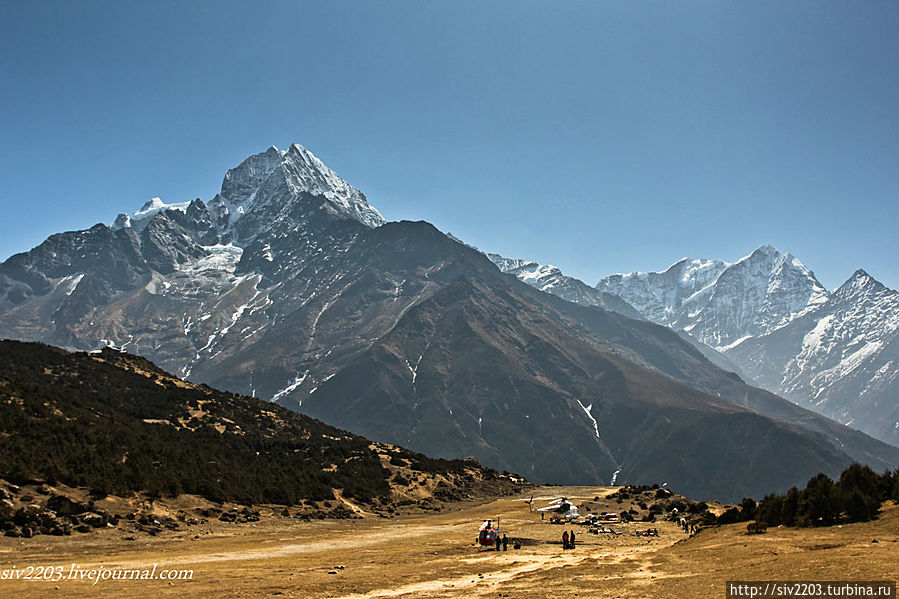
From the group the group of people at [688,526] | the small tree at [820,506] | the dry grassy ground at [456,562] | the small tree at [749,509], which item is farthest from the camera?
the group of people at [688,526]

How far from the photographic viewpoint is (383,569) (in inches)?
1244

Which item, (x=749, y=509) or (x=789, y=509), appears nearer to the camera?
(x=789, y=509)

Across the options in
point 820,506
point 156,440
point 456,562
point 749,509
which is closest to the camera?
point 820,506

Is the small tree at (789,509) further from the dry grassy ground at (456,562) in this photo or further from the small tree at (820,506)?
the dry grassy ground at (456,562)

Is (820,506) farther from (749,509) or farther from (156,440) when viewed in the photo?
(156,440)

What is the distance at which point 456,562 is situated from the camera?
111 ft

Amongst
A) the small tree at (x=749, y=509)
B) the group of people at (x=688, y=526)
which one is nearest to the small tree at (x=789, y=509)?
the small tree at (x=749, y=509)

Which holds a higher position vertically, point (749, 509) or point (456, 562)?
point (749, 509)

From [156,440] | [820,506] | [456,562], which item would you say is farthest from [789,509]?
[156,440]

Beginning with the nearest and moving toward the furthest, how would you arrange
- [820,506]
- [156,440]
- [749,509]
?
1. [820,506]
2. [749,509]
3. [156,440]

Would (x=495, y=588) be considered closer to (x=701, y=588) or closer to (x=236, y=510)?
(x=701, y=588)

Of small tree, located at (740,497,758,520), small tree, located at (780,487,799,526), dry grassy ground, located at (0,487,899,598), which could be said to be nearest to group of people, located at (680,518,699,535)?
dry grassy ground, located at (0,487,899,598)

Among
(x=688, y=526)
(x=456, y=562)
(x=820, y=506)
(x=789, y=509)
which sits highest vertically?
(x=820, y=506)

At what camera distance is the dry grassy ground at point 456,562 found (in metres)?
23.7
